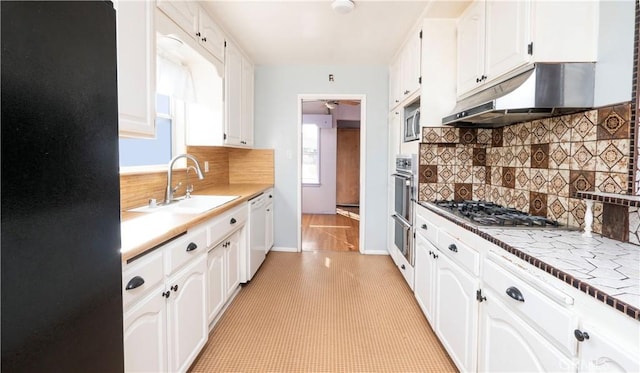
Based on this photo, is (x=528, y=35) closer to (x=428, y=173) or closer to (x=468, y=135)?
(x=468, y=135)

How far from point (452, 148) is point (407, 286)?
1.34 metres

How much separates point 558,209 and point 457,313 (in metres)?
0.79

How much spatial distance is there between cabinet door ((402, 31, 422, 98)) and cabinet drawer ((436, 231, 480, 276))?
134cm

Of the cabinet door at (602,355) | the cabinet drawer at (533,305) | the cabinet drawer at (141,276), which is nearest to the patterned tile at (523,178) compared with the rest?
the cabinet drawer at (533,305)

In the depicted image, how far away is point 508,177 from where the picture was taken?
2264 mm

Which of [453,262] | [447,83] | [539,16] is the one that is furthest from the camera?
[447,83]

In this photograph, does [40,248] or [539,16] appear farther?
[539,16]

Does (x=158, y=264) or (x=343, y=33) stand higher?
(x=343, y=33)

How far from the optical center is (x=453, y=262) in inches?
69.7

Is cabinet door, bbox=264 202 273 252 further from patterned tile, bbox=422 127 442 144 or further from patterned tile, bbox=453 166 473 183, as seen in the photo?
patterned tile, bbox=453 166 473 183

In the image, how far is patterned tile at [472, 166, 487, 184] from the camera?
2.59 meters

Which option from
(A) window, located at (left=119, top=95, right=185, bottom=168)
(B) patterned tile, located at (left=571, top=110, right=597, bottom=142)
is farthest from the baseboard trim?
(B) patterned tile, located at (left=571, top=110, right=597, bottom=142)

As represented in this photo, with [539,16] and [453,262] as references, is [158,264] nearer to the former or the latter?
[453,262]

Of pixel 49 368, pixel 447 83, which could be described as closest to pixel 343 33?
pixel 447 83
